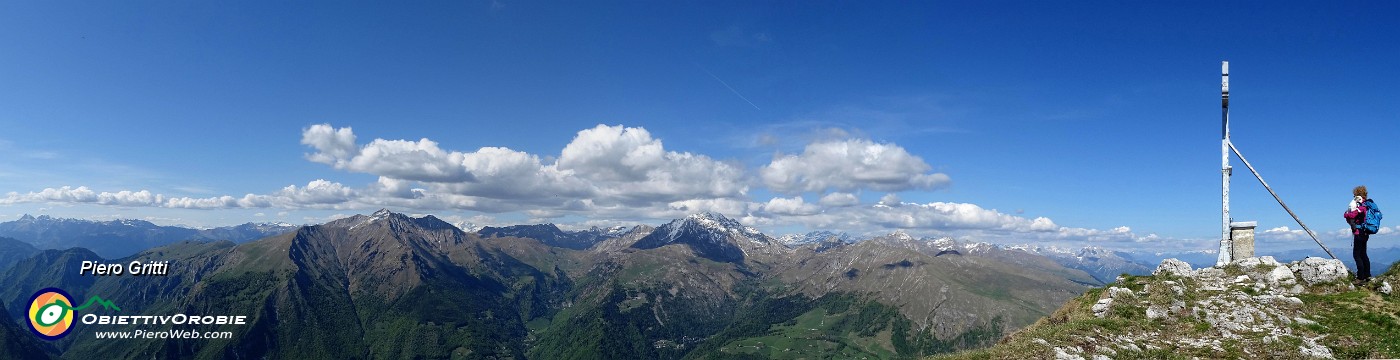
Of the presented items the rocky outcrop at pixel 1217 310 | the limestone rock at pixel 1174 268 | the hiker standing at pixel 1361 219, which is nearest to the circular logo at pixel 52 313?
the rocky outcrop at pixel 1217 310

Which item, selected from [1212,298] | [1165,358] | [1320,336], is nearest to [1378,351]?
[1320,336]

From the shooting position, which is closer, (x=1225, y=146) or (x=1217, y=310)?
(x=1217, y=310)

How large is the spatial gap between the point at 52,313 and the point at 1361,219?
11923 centimetres

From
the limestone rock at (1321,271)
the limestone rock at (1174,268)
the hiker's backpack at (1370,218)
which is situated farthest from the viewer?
the limestone rock at (1174,268)

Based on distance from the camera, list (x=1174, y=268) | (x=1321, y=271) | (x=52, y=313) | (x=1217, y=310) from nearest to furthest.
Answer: (x=1217, y=310)
(x=1321, y=271)
(x=1174, y=268)
(x=52, y=313)

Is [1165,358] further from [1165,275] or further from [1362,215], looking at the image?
[1165,275]

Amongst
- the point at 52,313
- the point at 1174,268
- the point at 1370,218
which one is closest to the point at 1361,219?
the point at 1370,218

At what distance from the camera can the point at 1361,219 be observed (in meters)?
26.8

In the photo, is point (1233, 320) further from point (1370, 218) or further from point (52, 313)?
point (52, 313)

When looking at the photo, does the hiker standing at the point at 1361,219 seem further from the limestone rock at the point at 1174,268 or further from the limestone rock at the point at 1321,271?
the limestone rock at the point at 1174,268

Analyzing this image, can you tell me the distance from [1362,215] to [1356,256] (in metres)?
3.09

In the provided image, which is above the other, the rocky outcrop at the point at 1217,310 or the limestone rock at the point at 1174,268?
the limestone rock at the point at 1174,268

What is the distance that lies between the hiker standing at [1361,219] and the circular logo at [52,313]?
11475 cm

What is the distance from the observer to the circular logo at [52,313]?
69.0m
